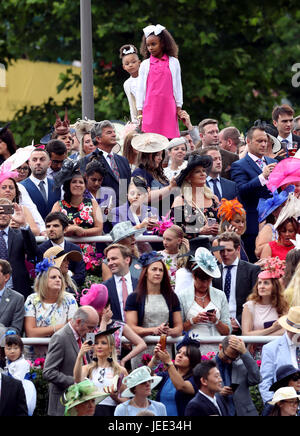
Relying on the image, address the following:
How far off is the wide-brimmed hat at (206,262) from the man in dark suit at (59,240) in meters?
1.35

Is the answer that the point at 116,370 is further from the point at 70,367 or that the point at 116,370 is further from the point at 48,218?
the point at 48,218

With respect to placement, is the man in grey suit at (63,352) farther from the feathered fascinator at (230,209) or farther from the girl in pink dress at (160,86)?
the girl in pink dress at (160,86)

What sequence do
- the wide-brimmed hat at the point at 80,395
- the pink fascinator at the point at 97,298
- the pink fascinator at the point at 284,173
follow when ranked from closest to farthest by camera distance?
the wide-brimmed hat at the point at 80,395, the pink fascinator at the point at 97,298, the pink fascinator at the point at 284,173

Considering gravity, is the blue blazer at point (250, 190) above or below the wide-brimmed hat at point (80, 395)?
above

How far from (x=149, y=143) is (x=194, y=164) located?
3.34 feet

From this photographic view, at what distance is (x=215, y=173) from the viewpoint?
15.6 meters

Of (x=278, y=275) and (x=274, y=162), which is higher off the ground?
(x=274, y=162)

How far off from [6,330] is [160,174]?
3.51 m

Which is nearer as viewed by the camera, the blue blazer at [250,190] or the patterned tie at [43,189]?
the patterned tie at [43,189]

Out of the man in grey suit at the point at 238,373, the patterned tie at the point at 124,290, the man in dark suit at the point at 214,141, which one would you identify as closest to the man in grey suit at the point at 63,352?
the patterned tie at the point at 124,290

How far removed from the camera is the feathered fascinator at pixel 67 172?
48.6ft

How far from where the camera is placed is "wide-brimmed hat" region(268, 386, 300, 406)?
12055 millimetres
